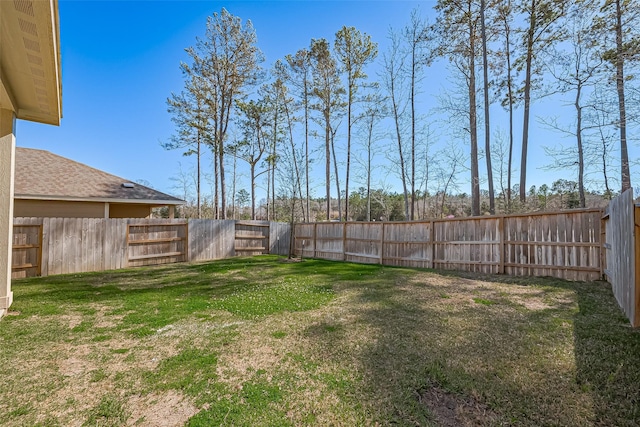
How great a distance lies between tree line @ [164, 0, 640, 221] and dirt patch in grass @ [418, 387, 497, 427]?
833 centimetres

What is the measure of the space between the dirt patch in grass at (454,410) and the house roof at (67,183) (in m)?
11.9

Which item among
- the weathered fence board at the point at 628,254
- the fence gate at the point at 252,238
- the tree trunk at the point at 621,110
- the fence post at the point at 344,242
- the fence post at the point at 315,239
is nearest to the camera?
the weathered fence board at the point at 628,254

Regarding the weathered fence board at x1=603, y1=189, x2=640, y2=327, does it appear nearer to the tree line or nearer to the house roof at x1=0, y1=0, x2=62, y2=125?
the tree line

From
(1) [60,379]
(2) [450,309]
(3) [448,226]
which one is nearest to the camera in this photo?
(1) [60,379]

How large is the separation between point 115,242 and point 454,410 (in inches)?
371

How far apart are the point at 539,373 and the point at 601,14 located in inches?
446

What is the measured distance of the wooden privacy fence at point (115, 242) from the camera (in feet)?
21.8

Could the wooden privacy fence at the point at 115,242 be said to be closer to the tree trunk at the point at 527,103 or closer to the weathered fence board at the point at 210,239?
the weathered fence board at the point at 210,239

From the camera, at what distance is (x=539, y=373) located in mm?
2242

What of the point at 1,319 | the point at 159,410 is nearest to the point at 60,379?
the point at 159,410

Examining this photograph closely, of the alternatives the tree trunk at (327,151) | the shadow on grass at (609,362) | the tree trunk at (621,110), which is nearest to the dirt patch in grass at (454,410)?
the shadow on grass at (609,362)

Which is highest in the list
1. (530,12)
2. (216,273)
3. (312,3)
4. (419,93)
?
(312,3)

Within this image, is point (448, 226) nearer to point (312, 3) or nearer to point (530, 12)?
point (530, 12)

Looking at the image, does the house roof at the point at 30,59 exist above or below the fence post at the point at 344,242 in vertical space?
above
